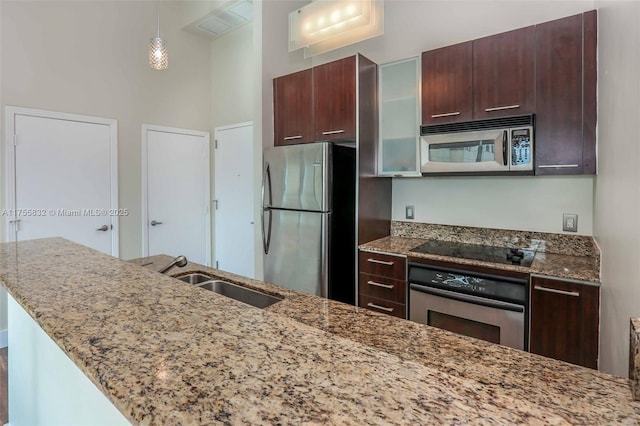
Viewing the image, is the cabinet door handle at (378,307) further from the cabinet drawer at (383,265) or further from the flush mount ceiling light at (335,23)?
the flush mount ceiling light at (335,23)

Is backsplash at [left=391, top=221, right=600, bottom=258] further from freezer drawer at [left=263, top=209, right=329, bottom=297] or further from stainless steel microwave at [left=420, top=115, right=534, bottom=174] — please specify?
freezer drawer at [left=263, top=209, right=329, bottom=297]

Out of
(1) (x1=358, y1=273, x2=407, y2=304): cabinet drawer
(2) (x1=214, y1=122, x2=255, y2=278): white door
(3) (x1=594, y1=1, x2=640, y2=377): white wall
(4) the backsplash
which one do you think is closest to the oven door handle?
(1) (x1=358, y1=273, x2=407, y2=304): cabinet drawer

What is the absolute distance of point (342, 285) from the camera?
2699 mm

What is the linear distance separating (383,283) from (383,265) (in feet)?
0.44

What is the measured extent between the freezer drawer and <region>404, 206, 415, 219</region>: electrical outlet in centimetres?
87

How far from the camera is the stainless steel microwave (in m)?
2.09

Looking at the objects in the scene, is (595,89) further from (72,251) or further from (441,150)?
(72,251)

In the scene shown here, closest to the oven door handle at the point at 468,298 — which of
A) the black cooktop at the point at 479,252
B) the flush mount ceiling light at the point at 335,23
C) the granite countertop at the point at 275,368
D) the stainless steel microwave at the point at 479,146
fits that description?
the black cooktop at the point at 479,252

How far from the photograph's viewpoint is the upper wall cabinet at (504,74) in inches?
82.3

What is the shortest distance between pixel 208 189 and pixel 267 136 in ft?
5.49

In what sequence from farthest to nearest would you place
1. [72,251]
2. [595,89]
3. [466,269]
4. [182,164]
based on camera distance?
[182,164], [466,269], [595,89], [72,251]

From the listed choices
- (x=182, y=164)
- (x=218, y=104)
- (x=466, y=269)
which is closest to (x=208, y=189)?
(x=182, y=164)

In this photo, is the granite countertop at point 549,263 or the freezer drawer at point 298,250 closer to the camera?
the granite countertop at point 549,263

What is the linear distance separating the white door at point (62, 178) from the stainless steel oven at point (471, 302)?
10.4ft
